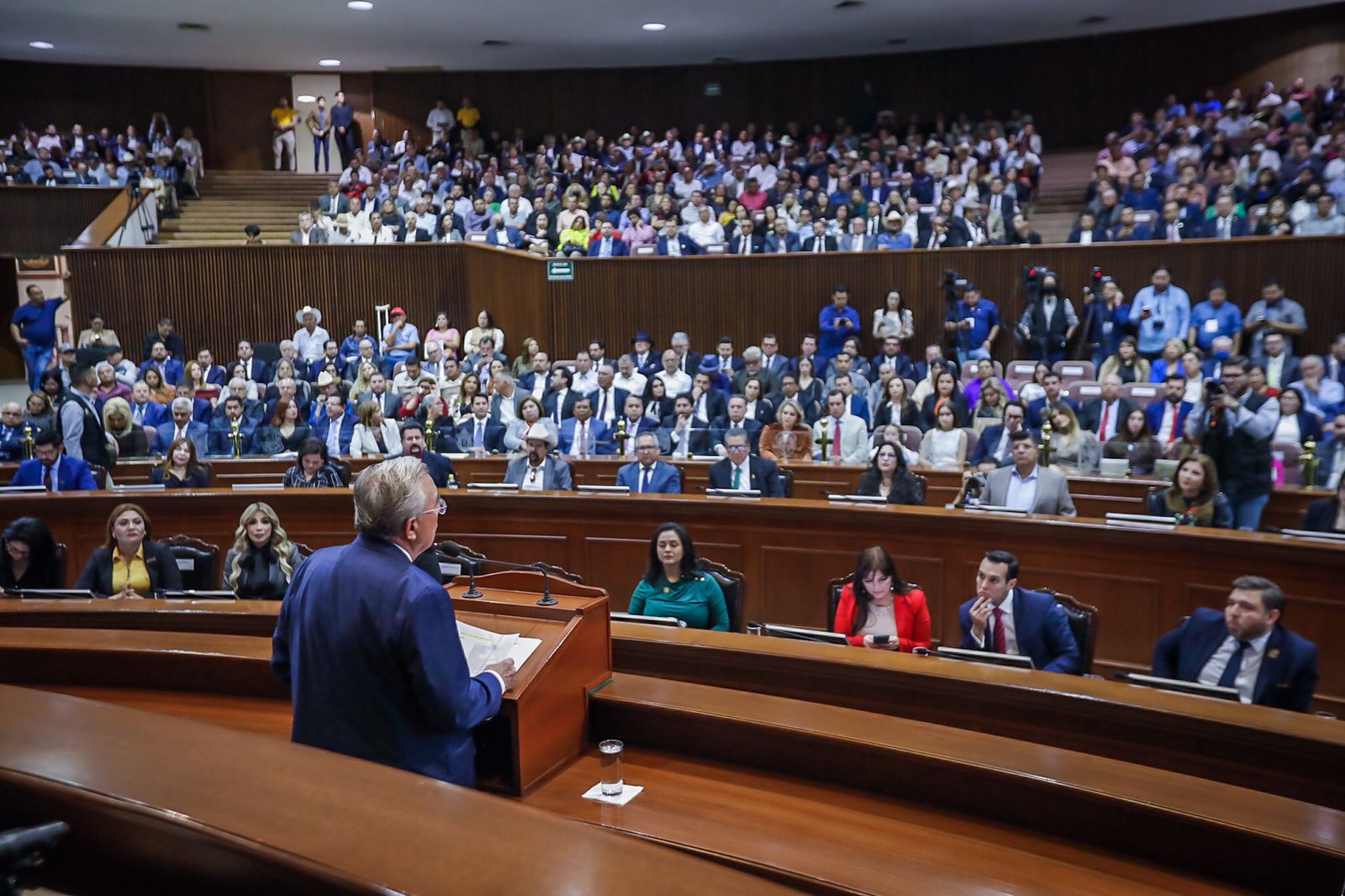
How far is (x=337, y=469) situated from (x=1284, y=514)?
19.2 feet

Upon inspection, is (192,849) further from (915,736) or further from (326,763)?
(915,736)

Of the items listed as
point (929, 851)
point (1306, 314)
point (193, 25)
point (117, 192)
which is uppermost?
point (193, 25)

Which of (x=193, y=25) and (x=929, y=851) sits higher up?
(x=193, y=25)

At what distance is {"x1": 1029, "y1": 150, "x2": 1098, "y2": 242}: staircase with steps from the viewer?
42.6 feet

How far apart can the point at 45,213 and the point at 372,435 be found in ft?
30.7

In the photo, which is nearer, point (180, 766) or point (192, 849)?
point (192, 849)

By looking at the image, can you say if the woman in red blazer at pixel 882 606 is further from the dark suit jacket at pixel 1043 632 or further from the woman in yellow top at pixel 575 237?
the woman in yellow top at pixel 575 237

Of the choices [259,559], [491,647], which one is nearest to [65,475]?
[259,559]

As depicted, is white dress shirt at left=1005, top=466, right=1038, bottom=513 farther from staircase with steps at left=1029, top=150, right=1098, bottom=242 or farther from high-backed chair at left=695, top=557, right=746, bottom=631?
staircase with steps at left=1029, top=150, right=1098, bottom=242

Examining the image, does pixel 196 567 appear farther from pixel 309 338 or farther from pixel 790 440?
pixel 309 338

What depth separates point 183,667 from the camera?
9.37 feet

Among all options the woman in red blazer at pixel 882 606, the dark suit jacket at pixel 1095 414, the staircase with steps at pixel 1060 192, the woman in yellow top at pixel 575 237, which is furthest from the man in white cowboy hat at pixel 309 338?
the woman in red blazer at pixel 882 606

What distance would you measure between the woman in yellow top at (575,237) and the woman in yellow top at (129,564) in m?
8.19

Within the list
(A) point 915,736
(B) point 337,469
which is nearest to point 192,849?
(A) point 915,736
